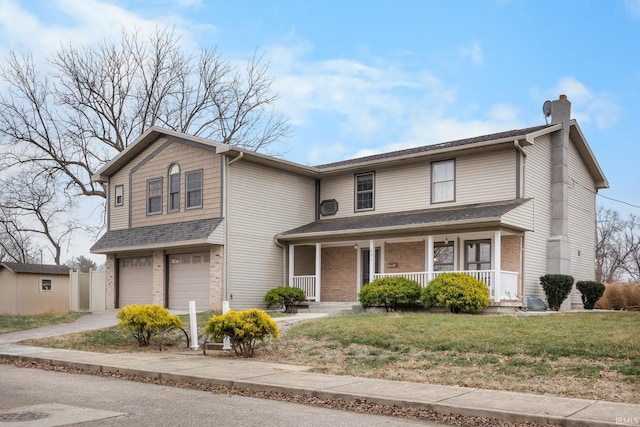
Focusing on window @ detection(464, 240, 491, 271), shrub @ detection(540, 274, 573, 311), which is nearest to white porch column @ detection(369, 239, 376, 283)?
window @ detection(464, 240, 491, 271)

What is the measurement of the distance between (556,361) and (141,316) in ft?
30.0

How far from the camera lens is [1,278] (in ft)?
96.1

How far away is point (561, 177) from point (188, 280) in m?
14.0

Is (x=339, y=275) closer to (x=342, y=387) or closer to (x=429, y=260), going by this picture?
(x=429, y=260)

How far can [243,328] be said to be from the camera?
1315 centimetres

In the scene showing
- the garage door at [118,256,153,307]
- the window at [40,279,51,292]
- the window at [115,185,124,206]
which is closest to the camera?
the garage door at [118,256,153,307]

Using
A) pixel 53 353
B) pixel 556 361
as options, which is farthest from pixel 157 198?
pixel 556 361

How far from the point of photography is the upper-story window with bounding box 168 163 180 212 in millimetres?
25438

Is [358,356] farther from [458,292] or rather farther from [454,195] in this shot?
[454,195]

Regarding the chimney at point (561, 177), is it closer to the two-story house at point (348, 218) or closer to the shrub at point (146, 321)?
the two-story house at point (348, 218)

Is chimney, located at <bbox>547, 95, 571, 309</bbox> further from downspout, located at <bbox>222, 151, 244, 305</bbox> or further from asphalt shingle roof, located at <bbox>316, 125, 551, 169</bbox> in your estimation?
downspout, located at <bbox>222, 151, 244, 305</bbox>

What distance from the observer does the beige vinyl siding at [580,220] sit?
80.2 ft

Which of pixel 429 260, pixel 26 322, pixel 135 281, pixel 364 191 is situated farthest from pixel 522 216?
pixel 26 322

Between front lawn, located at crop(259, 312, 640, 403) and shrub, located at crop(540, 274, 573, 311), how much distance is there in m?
5.38
